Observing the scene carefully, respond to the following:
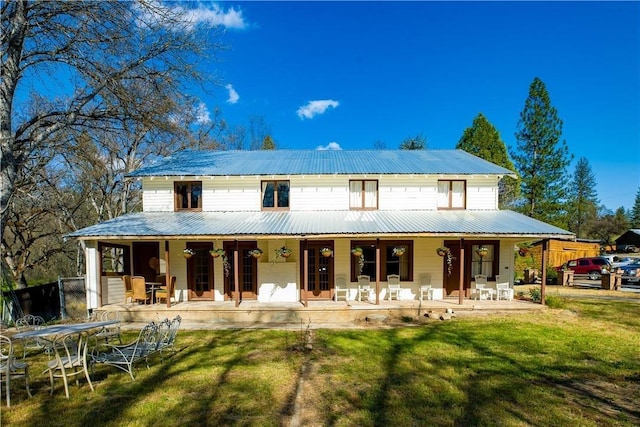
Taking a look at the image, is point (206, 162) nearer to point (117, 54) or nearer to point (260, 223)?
point (260, 223)

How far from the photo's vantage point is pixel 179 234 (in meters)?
11.4

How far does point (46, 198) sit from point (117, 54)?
43.0 ft

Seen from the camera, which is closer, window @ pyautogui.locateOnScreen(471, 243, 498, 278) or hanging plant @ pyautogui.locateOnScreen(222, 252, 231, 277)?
hanging plant @ pyautogui.locateOnScreen(222, 252, 231, 277)

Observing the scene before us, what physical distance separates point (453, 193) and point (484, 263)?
3.26 m

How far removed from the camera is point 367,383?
6.18 meters

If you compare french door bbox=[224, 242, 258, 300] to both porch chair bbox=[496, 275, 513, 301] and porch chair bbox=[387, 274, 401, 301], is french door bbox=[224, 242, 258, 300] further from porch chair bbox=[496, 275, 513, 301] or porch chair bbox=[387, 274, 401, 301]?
porch chair bbox=[496, 275, 513, 301]

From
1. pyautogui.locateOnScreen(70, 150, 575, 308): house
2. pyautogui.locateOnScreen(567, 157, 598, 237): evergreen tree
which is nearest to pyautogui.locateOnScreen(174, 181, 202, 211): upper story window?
pyautogui.locateOnScreen(70, 150, 575, 308): house

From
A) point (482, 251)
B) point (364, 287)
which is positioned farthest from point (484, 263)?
point (364, 287)

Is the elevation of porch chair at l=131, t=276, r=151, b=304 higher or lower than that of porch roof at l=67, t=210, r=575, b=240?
lower

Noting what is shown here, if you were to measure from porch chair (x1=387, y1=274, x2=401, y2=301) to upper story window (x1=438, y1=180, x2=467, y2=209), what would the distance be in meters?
4.05

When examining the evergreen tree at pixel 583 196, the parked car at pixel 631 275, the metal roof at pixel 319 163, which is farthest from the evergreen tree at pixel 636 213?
the metal roof at pixel 319 163

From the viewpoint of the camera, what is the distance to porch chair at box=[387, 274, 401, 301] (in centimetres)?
1320

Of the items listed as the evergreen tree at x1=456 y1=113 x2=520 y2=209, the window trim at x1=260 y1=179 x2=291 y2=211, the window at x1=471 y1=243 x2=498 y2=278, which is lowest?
the window at x1=471 y1=243 x2=498 y2=278

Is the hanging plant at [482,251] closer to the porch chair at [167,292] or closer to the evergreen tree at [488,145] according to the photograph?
the porch chair at [167,292]
